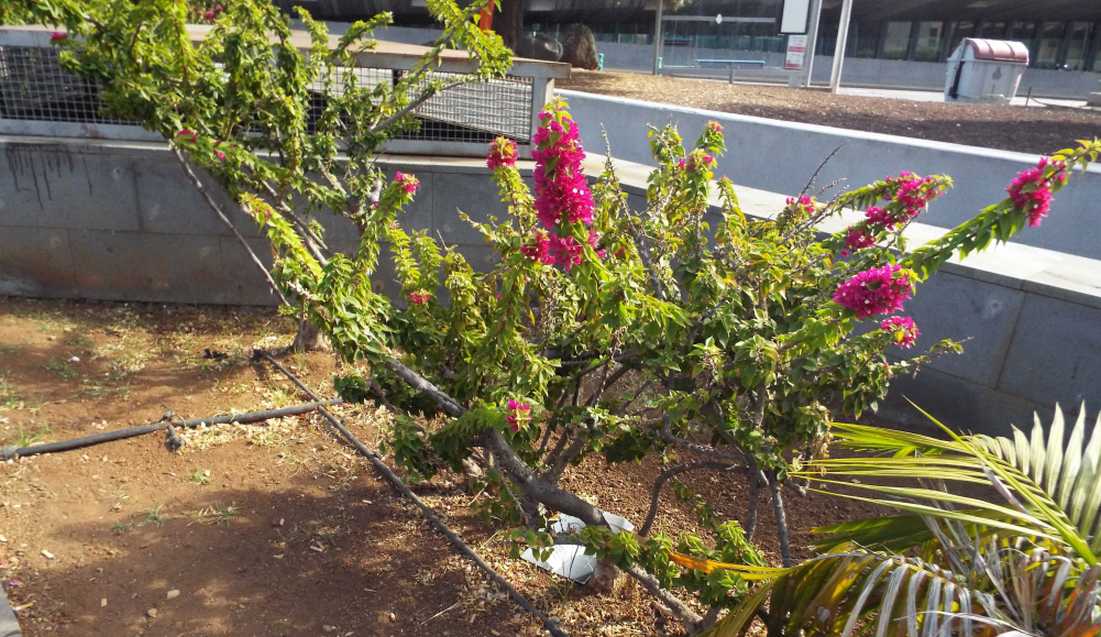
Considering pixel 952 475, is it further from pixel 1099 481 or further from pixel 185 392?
pixel 185 392

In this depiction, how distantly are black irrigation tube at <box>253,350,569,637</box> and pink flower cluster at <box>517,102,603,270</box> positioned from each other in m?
1.33

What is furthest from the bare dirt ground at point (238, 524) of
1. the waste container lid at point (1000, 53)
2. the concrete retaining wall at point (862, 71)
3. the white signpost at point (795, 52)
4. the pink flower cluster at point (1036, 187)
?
the concrete retaining wall at point (862, 71)

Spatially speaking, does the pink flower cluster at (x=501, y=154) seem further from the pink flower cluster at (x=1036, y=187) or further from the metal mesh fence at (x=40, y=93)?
A: the metal mesh fence at (x=40, y=93)

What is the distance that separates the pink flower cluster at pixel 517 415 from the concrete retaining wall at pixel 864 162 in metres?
5.12

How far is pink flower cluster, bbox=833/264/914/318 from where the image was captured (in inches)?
80.0

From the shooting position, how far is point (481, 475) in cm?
323

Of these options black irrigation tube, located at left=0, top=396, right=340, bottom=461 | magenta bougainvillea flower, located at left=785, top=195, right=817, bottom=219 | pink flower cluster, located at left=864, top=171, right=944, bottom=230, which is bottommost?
black irrigation tube, located at left=0, top=396, right=340, bottom=461

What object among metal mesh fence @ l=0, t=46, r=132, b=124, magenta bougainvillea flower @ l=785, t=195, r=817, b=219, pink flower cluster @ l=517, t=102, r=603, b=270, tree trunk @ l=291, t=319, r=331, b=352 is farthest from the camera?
metal mesh fence @ l=0, t=46, r=132, b=124

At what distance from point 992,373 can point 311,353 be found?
367 centimetres

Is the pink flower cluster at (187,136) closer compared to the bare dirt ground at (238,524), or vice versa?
the bare dirt ground at (238,524)

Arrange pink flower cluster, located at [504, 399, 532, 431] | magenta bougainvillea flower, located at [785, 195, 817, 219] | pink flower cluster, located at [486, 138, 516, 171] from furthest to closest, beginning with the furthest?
magenta bougainvillea flower, located at [785, 195, 817, 219] → pink flower cluster, located at [486, 138, 516, 171] → pink flower cluster, located at [504, 399, 532, 431]

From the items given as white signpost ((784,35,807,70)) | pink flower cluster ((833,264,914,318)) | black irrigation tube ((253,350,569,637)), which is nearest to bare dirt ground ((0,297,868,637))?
black irrigation tube ((253,350,569,637))

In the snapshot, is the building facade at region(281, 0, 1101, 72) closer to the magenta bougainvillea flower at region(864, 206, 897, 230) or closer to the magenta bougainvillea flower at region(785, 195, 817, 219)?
the magenta bougainvillea flower at region(785, 195, 817, 219)

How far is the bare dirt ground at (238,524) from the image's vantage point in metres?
2.71
